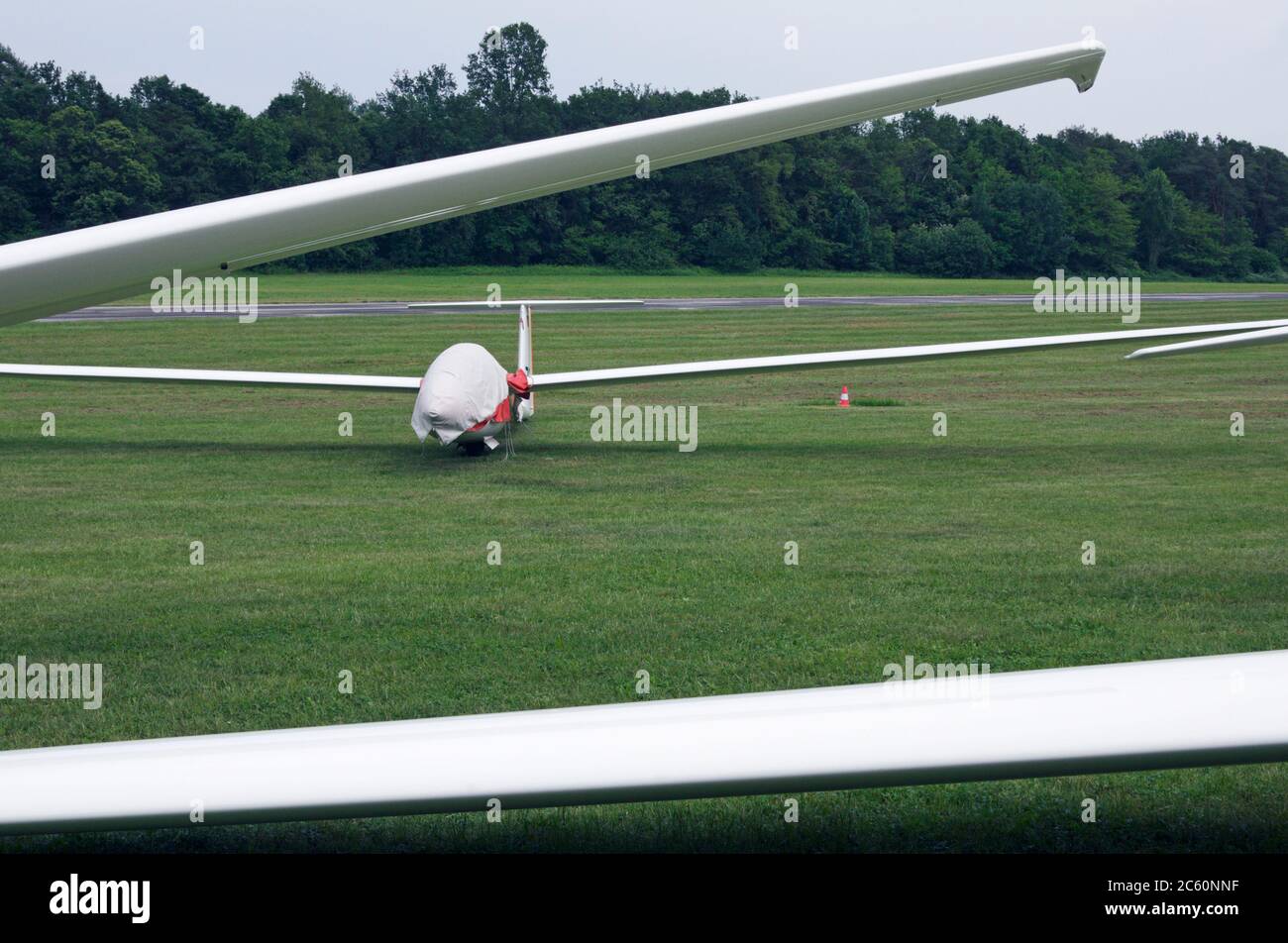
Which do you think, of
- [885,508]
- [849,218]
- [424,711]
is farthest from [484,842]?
[849,218]

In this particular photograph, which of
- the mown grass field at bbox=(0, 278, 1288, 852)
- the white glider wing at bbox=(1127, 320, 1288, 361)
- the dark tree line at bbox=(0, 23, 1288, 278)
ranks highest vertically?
the dark tree line at bbox=(0, 23, 1288, 278)

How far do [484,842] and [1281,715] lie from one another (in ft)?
7.90

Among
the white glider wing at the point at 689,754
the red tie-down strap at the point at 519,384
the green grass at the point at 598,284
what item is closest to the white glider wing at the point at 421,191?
the white glider wing at the point at 689,754

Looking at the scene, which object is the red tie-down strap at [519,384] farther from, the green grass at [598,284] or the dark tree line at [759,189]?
the dark tree line at [759,189]

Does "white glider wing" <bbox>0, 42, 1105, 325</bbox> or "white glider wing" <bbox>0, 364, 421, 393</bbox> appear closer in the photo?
"white glider wing" <bbox>0, 42, 1105, 325</bbox>

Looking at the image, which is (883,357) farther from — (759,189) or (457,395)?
(759,189)

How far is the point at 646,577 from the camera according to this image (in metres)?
7.09

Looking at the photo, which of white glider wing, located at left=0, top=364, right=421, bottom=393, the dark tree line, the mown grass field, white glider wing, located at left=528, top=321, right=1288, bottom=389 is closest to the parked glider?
the mown grass field

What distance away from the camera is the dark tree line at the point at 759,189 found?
160 feet

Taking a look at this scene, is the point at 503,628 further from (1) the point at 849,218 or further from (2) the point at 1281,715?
(1) the point at 849,218

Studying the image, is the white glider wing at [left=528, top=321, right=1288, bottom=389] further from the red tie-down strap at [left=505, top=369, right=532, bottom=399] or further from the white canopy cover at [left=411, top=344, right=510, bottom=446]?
the white canopy cover at [left=411, top=344, right=510, bottom=446]

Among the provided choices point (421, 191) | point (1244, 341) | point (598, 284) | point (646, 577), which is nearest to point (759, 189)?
point (598, 284)

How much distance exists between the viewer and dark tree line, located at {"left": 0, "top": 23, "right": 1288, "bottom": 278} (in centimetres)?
4866

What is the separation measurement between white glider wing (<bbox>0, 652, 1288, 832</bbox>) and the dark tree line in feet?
158
